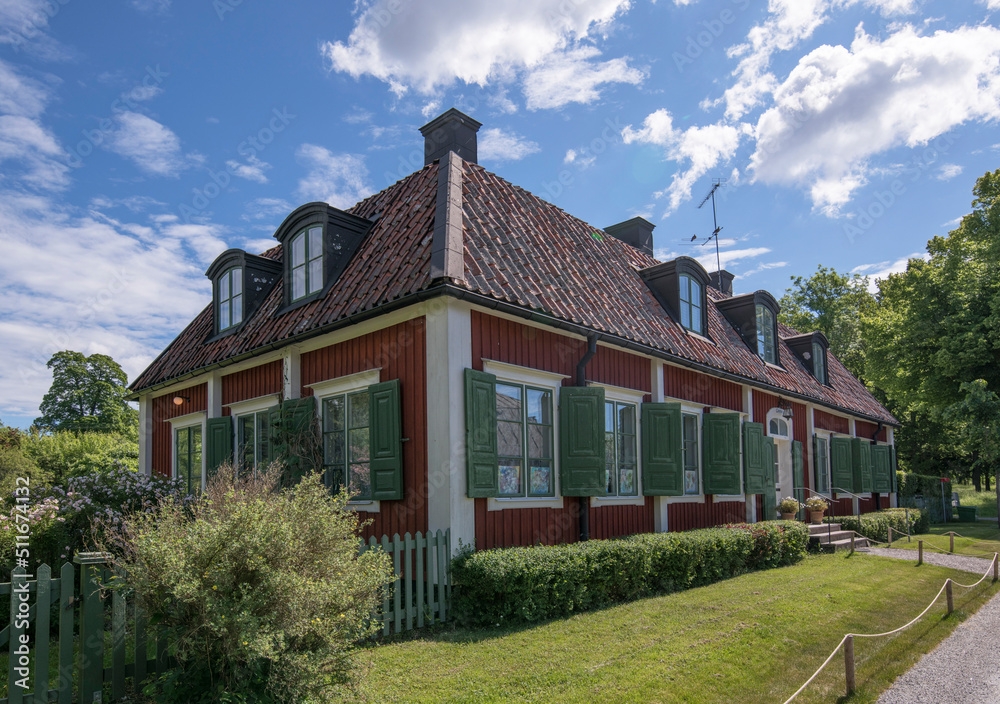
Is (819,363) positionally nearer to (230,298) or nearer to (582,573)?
(582,573)

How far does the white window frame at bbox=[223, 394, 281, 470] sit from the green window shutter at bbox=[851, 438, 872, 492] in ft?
58.8

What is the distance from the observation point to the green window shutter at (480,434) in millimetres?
8367

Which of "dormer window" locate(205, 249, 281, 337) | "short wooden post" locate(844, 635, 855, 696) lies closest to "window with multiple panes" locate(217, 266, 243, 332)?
"dormer window" locate(205, 249, 281, 337)

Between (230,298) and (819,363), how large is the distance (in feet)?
57.8

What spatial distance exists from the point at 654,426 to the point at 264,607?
837 centimetres

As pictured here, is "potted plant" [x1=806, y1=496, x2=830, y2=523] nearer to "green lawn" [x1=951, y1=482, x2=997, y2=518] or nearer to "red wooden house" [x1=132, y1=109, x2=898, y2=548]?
"red wooden house" [x1=132, y1=109, x2=898, y2=548]

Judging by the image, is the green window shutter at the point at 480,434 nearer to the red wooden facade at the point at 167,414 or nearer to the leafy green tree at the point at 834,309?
the red wooden facade at the point at 167,414

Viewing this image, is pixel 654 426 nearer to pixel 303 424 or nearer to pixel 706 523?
pixel 706 523

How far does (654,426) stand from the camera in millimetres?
11891

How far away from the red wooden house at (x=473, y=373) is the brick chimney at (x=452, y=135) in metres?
0.04

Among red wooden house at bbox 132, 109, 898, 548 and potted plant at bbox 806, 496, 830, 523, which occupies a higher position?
red wooden house at bbox 132, 109, 898, 548

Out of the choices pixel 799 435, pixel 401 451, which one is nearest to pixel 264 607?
pixel 401 451

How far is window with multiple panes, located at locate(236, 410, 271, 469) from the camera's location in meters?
11.7

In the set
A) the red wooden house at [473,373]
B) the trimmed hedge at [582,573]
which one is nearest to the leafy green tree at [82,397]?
the red wooden house at [473,373]
